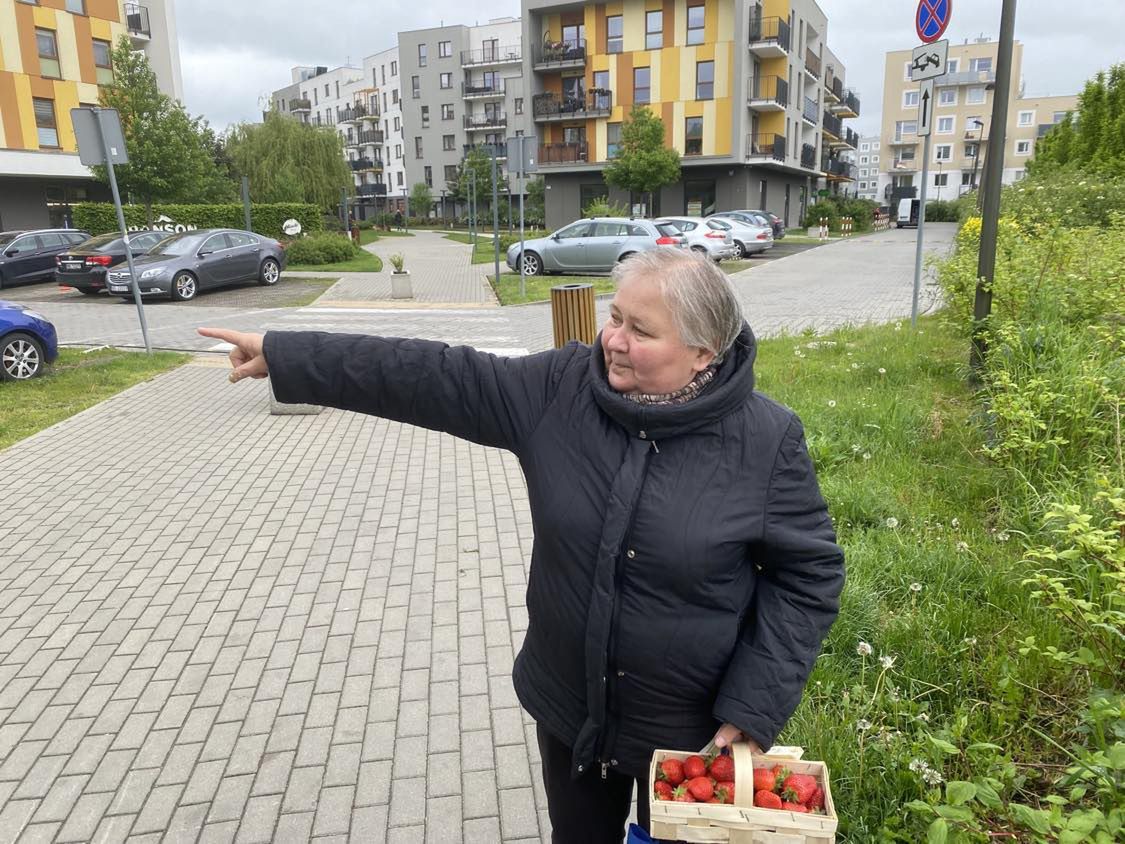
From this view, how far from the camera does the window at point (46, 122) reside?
118 ft

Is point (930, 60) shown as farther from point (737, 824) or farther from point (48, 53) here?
point (48, 53)

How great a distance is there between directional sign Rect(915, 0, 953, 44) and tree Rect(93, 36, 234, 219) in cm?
2396

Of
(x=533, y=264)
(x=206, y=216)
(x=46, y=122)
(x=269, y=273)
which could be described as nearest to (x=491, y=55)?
(x=46, y=122)

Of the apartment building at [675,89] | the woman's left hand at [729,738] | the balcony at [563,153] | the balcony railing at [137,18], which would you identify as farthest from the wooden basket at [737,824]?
the balcony railing at [137,18]

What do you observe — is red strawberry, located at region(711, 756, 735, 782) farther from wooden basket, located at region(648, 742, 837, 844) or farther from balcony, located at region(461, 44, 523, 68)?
balcony, located at region(461, 44, 523, 68)

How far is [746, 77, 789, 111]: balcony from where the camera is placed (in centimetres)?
4544

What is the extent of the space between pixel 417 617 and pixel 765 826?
10.1ft

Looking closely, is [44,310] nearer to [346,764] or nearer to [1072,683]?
[346,764]

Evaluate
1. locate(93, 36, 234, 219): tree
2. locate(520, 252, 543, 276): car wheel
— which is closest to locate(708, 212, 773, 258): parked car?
locate(520, 252, 543, 276): car wheel

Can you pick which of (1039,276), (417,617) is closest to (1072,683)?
(417,617)

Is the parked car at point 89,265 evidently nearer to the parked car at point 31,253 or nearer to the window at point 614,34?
the parked car at point 31,253

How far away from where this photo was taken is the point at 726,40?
144 feet

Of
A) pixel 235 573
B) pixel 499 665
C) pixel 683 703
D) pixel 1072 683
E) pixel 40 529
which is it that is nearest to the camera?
pixel 683 703

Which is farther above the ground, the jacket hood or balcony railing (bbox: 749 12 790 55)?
balcony railing (bbox: 749 12 790 55)
